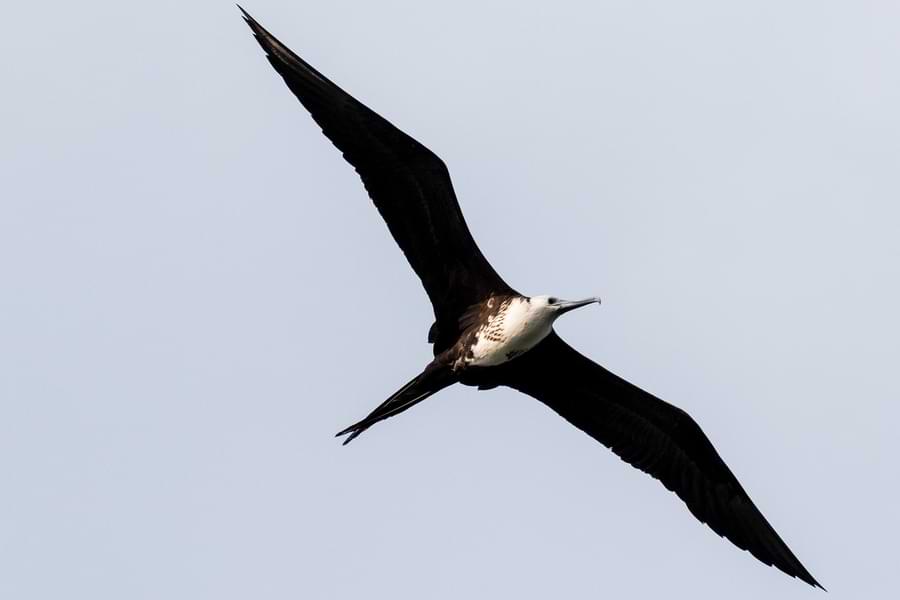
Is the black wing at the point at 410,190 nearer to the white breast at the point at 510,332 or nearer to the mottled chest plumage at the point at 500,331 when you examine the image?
the mottled chest plumage at the point at 500,331

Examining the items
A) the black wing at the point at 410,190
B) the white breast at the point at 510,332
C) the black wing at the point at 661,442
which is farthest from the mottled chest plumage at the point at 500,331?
the black wing at the point at 661,442

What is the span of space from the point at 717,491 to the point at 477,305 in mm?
3024

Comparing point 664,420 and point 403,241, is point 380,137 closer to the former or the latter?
point 403,241

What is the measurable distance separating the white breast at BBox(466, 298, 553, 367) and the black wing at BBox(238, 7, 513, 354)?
0.29 meters

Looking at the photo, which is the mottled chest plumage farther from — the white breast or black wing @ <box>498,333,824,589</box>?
black wing @ <box>498,333,824,589</box>

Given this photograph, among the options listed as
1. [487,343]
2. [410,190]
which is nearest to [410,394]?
[487,343]

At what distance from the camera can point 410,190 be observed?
15.6 meters

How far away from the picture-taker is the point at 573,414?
16.9m

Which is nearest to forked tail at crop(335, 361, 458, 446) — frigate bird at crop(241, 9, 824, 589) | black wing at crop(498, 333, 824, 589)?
frigate bird at crop(241, 9, 824, 589)

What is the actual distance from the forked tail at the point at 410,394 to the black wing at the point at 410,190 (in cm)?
30

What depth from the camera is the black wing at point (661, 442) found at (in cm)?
1666

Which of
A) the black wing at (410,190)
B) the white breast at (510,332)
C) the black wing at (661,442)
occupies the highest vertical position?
the black wing at (410,190)

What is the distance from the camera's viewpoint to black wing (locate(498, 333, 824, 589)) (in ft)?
54.6

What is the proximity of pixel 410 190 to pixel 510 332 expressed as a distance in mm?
1449
